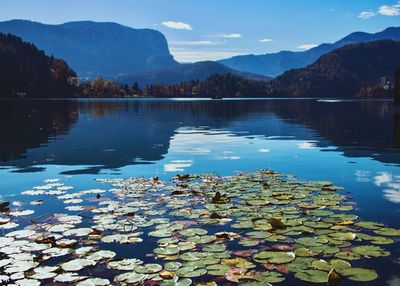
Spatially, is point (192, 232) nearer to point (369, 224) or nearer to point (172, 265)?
point (172, 265)

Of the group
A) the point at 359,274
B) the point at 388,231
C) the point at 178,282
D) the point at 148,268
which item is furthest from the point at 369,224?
the point at 148,268

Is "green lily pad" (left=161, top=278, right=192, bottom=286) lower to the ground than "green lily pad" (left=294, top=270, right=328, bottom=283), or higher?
higher

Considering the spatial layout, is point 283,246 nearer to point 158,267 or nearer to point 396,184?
point 158,267

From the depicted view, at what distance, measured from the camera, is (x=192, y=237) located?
41.5ft

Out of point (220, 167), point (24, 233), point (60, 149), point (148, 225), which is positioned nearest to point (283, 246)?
point (148, 225)

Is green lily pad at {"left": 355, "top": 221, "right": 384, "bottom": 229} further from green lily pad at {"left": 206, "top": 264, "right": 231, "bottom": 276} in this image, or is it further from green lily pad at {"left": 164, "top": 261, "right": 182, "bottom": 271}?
green lily pad at {"left": 164, "top": 261, "right": 182, "bottom": 271}

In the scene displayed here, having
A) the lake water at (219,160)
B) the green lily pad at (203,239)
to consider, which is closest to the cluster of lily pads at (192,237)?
the green lily pad at (203,239)

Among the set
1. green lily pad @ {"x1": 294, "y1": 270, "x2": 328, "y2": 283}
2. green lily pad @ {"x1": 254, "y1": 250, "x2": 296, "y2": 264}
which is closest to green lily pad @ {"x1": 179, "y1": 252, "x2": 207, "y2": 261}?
green lily pad @ {"x1": 254, "y1": 250, "x2": 296, "y2": 264}

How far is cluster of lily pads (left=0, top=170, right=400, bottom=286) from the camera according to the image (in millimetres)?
10078

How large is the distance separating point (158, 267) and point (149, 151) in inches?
1026

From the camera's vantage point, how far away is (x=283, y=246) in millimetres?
11922

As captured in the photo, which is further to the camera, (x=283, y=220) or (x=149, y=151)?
(x=149, y=151)

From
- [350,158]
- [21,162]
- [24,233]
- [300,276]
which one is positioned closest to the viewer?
[300,276]

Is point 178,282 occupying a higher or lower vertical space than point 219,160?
higher
